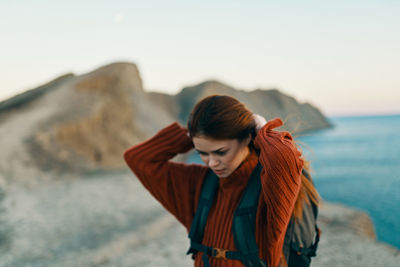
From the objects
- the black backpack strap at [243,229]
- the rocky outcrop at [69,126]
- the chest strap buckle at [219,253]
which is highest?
the black backpack strap at [243,229]

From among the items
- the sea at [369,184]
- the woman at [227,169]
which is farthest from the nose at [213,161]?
the sea at [369,184]

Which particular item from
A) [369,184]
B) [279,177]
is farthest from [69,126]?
[369,184]

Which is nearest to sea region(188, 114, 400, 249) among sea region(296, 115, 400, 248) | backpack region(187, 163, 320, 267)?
sea region(296, 115, 400, 248)

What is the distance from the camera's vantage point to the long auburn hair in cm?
137

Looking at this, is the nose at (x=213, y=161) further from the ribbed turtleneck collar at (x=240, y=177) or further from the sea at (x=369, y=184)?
the sea at (x=369, y=184)

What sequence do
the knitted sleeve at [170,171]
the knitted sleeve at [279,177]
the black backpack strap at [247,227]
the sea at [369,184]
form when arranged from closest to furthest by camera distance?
the knitted sleeve at [279,177], the black backpack strap at [247,227], the knitted sleeve at [170,171], the sea at [369,184]

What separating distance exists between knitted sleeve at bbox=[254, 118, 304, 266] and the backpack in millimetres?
124

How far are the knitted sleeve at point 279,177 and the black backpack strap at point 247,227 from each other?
0.33 feet

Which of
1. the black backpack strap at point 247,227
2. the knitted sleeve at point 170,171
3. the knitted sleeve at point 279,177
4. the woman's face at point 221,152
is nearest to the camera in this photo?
the knitted sleeve at point 279,177

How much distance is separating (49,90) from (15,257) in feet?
41.8

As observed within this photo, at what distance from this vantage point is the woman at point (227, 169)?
1.12 meters

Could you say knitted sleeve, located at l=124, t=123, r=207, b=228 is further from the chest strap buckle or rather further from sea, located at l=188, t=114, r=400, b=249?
sea, located at l=188, t=114, r=400, b=249

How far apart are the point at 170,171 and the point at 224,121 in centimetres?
57

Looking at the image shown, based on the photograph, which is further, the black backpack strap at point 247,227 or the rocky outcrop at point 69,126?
the rocky outcrop at point 69,126
